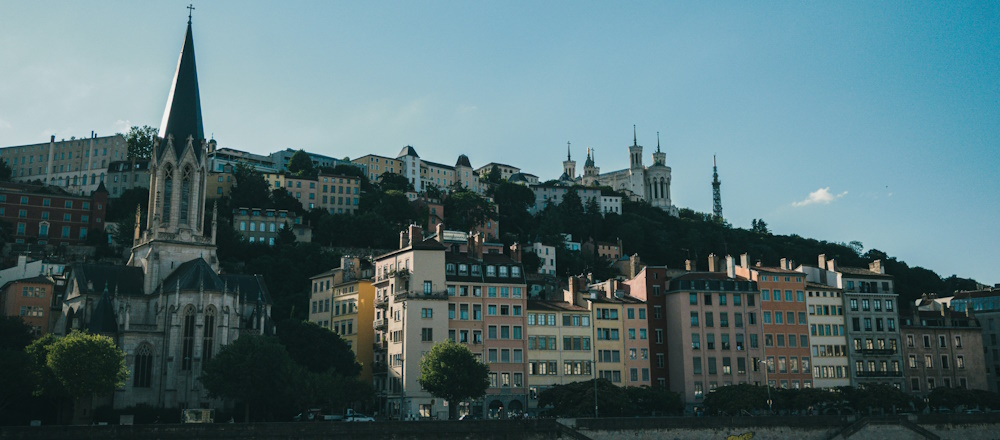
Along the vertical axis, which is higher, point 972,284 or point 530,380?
point 972,284

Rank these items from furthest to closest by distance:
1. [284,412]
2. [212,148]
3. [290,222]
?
[212,148] → [290,222] → [284,412]

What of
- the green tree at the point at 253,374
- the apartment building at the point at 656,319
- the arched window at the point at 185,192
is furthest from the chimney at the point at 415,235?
the apartment building at the point at 656,319

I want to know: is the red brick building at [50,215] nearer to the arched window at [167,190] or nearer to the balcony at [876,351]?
the arched window at [167,190]

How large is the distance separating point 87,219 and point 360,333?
69077 mm

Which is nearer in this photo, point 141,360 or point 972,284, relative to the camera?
point 141,360

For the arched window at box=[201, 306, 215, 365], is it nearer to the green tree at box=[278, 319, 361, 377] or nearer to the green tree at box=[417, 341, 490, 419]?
the green tree at box=[278, 319, 361, 377]

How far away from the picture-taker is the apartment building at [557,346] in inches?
3334

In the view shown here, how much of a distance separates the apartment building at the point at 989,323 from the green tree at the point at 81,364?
86.2 meters

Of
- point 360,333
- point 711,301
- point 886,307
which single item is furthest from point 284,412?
point 886,307

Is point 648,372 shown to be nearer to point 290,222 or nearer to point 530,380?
point 530,380

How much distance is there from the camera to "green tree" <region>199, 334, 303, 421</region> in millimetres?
70125

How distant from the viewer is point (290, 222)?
502 feet

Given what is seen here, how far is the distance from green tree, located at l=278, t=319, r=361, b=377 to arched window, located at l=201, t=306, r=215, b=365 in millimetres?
5648

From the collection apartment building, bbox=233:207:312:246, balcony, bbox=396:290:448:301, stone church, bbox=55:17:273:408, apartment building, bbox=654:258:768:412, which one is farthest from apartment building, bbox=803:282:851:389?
apartment building, bbox=233:207:312:246
